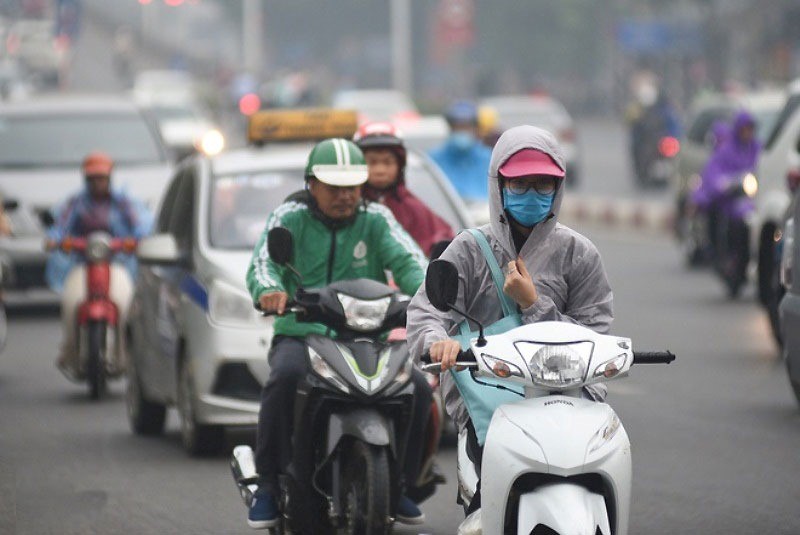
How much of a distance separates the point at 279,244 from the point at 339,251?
2.30ft

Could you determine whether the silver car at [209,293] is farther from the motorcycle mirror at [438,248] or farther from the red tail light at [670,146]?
the red tail light at [670,146]

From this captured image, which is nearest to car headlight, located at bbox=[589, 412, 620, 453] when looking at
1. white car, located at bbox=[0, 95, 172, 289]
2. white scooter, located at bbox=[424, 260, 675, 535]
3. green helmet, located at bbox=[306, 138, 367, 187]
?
white scooter, located at bbox=[424, 260, 675, 535]

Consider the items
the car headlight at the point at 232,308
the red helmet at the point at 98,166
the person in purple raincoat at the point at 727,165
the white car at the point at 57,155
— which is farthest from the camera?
the person in purple raincoat at the point at 727,165

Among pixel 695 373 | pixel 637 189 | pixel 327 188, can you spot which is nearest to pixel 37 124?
pixel 695 373

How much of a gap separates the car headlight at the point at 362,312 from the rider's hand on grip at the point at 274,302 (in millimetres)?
193

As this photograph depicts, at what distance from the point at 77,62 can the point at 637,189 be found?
6984cm

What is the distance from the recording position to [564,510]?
5.69m

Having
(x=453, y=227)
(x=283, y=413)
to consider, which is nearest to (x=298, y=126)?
(x=453, y=227)

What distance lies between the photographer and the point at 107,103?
20562 millimetres

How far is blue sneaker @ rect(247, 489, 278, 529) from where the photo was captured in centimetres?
775

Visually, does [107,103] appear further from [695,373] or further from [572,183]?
[572,183]

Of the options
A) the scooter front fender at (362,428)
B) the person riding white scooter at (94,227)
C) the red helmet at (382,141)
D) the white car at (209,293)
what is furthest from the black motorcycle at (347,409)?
the person riding white scooter at (94,227)

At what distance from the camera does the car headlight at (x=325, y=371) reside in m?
7.42

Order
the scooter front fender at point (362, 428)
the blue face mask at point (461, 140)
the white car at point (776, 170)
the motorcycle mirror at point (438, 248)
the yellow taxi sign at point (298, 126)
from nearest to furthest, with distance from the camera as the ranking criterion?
1. the motorcycle mirror at point (438, 248)
2. the scooter front fender at point (362, 428)
3. the yellow taxi sign at point (298, 126)
4. the blue face mask at point (461, 140)
5. the white car at point (776, 170)
